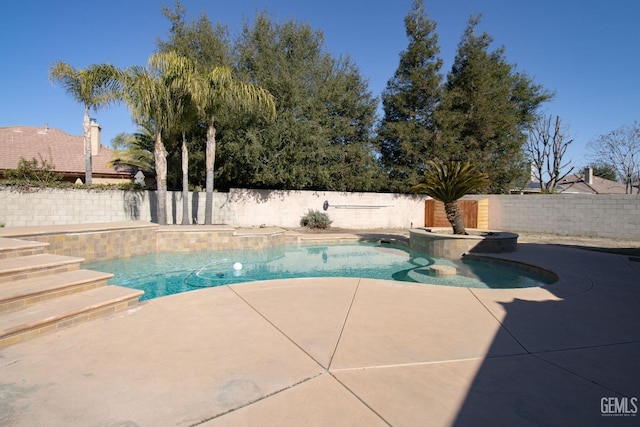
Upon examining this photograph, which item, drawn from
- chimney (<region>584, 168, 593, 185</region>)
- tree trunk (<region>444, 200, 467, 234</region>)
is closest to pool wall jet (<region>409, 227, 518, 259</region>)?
tree trunk (<region>444, 200, 467, 234</region>)

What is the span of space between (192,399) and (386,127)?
1870 cm

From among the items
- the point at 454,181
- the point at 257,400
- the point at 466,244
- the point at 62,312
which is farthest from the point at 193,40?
the point at 257,400

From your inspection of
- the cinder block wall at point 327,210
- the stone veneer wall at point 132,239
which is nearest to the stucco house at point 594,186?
the cinder block wall at point 327,210

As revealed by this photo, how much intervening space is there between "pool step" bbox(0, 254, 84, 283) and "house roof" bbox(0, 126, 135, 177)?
56.4ft

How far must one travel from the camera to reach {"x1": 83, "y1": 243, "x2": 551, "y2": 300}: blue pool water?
6.44 metres

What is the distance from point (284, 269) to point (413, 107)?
14970 mm

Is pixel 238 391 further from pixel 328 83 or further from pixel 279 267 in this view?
pixel 328 83

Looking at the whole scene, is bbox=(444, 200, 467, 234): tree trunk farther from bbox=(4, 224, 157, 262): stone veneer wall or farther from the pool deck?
bbox=(4, 224, 157, 262): stone veneer wall

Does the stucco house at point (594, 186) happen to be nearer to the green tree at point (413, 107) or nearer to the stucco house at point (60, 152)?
the green tree at point (413, 107)

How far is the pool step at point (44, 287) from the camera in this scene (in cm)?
324

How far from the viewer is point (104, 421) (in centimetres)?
185

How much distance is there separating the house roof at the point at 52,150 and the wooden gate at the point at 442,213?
1841cm

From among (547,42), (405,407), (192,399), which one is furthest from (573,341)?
(547,42)

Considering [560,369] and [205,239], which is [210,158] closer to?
[205,239]
